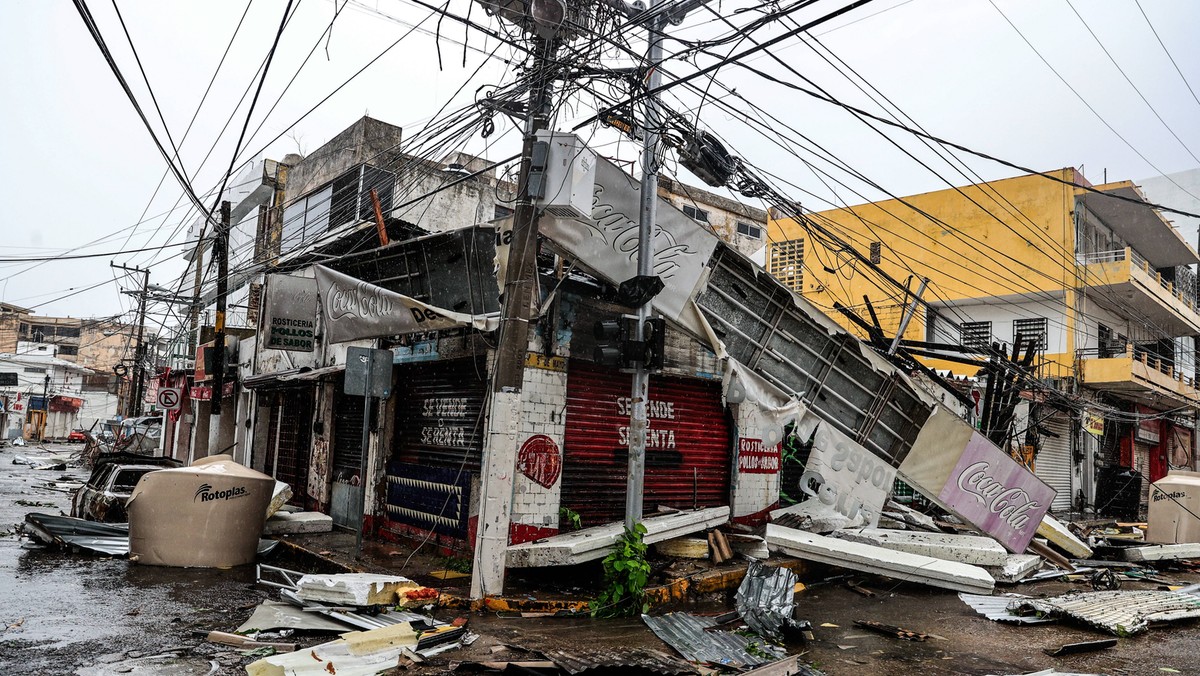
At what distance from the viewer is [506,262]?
9.06 metres

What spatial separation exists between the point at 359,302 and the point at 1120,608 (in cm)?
1105

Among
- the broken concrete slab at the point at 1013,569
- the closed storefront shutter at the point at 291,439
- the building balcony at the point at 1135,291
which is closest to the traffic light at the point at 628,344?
the broken concrete slab at the point at 1013,569

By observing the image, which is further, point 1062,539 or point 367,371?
point 1062,539

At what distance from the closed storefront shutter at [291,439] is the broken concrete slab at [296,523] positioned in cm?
276

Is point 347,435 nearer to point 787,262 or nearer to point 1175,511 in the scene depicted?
point 1175,511

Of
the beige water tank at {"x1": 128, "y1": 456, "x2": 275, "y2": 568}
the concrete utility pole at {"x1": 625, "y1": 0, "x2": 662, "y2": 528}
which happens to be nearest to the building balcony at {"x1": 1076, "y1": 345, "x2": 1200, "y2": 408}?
the concrete utility pole at {"x1": 625, "y1": 0, "x2": 662, "y2": 528}

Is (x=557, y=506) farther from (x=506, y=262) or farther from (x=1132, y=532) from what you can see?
(x=1132, y=532)

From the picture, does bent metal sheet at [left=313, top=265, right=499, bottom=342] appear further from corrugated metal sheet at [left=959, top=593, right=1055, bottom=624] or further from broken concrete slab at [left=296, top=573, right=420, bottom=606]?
corrugated metal sheet at [left=959, top=593, right=1055, bottom=624]

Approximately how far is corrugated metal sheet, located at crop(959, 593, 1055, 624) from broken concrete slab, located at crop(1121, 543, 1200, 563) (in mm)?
5695

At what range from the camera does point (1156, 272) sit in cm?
Answer: 2988

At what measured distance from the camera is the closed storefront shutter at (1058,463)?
24.2 metres

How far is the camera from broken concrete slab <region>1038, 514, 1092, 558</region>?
14.0m

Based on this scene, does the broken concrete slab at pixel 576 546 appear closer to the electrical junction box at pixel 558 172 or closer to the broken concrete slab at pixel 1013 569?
the electrical junction box at pixel 558 172

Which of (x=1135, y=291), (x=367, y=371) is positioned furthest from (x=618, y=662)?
(x=1135, y=291)
